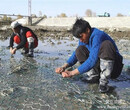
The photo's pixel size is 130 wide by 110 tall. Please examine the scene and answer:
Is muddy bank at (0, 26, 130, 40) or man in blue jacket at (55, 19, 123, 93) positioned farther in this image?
muddy bank at (0, 26, 130, 40)

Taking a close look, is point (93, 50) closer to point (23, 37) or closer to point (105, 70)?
point (105, 70)

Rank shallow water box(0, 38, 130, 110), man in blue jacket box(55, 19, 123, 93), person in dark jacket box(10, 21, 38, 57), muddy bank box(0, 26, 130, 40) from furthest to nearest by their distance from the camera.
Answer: muddy bank box(0, 26, 130, 40), person in dark jacket box(10, 21, 38, 57), man in blue jacket box(55, 19, 123, 93), shallow water box(0, 38, 130, 110)

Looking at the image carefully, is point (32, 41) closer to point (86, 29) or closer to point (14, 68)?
point (14, 68)

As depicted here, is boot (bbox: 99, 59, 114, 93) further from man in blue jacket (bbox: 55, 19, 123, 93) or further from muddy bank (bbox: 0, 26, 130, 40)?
muddy bank (bbox: 0, 26, 130, 40)

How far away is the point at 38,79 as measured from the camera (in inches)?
158

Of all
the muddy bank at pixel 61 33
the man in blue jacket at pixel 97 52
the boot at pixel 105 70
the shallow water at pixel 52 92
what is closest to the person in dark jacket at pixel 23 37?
the shallow water at pixel 52 92

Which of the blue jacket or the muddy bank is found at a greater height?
the blue jacket

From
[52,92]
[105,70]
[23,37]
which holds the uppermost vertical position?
[23,37]

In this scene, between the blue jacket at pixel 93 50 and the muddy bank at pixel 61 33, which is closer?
the blue jacket at pixel 93 50

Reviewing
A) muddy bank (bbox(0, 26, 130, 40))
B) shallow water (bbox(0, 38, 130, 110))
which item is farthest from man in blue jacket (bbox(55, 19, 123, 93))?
muddy bank (bbox(0, 26, 130, 40))

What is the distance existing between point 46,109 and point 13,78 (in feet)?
4.93

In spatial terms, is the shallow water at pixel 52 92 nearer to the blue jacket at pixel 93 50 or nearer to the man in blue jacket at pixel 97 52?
the man in blue jacket at pixel 97 52

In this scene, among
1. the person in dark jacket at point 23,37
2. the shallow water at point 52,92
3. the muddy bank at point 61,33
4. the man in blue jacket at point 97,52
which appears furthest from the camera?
the muddy bank at point 61,33

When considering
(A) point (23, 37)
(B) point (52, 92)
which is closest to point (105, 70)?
(B) point (52, 92)
